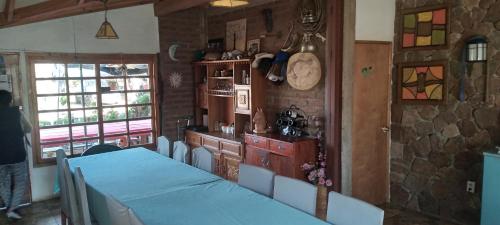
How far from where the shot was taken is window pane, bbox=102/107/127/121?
5613 millimetres

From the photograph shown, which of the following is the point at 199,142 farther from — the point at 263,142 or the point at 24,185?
the point at 24,185

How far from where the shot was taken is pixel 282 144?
174 inches

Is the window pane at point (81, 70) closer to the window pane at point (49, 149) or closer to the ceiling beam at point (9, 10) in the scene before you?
the window pane at point (49, 149)

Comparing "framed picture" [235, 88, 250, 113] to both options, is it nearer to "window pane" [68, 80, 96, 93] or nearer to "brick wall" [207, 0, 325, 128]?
"brick wall" [207, 0, 325, 128]

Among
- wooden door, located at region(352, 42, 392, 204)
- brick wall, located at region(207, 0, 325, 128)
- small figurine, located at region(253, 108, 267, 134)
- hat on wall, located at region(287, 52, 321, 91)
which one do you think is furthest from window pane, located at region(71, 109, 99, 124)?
wooden door, located at region(352, 42, 392, 204)

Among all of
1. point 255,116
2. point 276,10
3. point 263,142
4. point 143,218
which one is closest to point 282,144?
point 263,142

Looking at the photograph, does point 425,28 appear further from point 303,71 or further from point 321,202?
point 321,202

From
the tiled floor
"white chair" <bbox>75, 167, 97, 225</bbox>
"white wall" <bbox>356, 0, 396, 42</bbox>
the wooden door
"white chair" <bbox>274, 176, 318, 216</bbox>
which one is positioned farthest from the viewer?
the wooden door

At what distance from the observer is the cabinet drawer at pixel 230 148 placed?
5.15 m

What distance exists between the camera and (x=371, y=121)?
4.64m

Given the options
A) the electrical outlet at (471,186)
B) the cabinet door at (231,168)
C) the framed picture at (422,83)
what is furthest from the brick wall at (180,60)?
the electrical outlet at (471,186)

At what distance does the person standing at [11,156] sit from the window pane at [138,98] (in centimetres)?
153

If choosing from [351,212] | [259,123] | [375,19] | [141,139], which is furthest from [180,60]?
[351,212]

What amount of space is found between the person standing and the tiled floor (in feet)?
0.45
